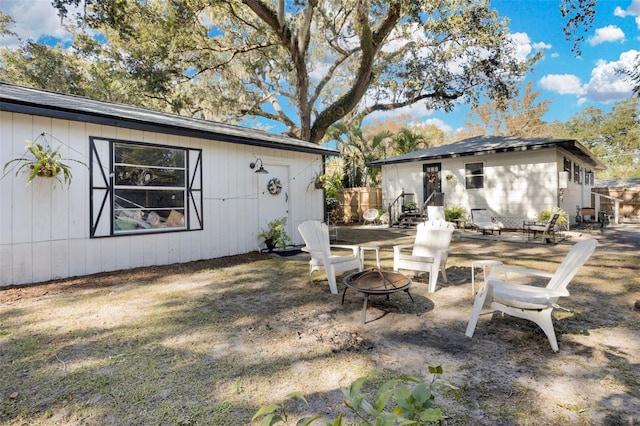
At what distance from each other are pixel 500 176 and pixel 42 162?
1313 centimetres

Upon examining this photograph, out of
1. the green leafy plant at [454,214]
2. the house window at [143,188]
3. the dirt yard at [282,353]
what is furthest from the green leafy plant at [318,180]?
the green leafy plant at [454,214]

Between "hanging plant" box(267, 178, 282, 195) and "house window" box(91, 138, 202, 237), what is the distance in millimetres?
1788

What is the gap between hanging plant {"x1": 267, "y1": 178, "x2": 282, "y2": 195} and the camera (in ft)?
25.7

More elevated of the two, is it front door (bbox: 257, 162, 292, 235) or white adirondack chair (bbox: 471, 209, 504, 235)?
front door (bbox: 257, 162, 292, 235)

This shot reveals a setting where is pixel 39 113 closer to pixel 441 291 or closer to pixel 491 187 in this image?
pixel 441 291

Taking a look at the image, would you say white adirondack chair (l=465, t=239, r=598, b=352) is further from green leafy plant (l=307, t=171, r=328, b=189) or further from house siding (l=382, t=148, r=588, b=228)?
house siding (l=382, t=148, r=588, b=228)

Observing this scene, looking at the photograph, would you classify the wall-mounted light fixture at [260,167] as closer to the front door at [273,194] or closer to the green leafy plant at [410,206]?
the front door at [273,194]

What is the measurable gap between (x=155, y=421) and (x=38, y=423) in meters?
0.70

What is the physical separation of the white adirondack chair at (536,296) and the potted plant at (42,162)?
5.97m

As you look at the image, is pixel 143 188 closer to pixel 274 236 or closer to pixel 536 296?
pixel 274 236

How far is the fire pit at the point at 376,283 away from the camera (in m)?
3.35

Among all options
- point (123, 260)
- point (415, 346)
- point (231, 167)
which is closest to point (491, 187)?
point (231, 167)

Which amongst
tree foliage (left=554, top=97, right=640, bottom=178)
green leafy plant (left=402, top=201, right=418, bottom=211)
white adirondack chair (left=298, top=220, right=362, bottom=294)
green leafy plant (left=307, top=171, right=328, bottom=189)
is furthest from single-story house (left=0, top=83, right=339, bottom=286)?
tree foliage (left=554, top=97, right=640, bottom=178)

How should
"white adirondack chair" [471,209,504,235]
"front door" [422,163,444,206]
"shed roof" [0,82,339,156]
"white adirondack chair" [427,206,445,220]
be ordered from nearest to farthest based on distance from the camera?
"shed roof" [0,82,339,156]
"white adirondack chair" [471,209,504,235]
"white adirondack chair" [427,206,445,220]
"front door" [422,163,444,206]
